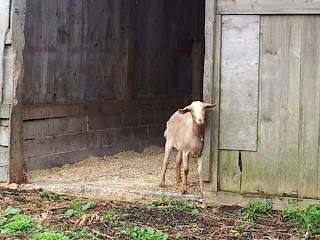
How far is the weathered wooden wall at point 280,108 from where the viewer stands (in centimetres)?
659

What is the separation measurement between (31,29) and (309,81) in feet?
13.3

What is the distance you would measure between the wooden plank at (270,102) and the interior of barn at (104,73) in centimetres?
345

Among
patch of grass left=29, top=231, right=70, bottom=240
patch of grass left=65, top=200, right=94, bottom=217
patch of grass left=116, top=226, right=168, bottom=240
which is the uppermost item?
patch of grass left=65, top=200, right=94, bottom=217

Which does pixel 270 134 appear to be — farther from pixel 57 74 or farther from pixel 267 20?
pixel 57 74

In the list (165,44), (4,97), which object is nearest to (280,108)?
(4,97)

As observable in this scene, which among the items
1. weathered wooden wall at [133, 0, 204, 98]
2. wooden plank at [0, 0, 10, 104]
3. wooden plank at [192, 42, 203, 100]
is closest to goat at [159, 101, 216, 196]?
wooden plank at [0, 0, 10, 104]

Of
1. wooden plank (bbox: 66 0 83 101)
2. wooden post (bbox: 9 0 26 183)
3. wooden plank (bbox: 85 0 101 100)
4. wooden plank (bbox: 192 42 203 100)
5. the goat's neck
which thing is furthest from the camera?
wooden plank (bbox: 192 42 203 100)

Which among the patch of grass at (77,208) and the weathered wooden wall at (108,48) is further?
the weathered wooden wall at (108,48)

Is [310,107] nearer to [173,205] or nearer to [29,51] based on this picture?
[173,205]

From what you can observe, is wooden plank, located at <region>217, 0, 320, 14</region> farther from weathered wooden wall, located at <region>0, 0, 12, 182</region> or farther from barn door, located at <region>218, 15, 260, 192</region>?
weathered wooden wall, located at <region>0, 0, 12, 182</region>

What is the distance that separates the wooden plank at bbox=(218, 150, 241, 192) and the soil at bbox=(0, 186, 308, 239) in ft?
0.86

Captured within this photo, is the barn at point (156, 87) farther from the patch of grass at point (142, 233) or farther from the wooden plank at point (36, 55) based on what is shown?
the patch of grass at point (142, 233)

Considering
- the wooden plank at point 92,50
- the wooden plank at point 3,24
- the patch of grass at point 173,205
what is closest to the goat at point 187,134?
the patch of grass at point 173,205

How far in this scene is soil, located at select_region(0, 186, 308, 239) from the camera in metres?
5.91
